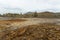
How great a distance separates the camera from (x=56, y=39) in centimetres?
1032

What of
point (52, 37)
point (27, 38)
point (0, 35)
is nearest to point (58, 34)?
point (52, 37)

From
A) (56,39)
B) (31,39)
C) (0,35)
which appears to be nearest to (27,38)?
(31,39)

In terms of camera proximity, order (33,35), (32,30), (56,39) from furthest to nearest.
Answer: (32,30) < (33,35) < (56,39)

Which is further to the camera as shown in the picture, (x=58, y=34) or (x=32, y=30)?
(x=32, y=30)

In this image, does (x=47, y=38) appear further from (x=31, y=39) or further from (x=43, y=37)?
(x=31, y=39)

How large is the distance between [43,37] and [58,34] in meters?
1.16

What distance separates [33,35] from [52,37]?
132 centimetres

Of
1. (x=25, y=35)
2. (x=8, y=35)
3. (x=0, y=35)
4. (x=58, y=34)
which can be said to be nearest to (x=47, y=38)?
(x=58, y=34)

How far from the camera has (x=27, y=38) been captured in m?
10.8

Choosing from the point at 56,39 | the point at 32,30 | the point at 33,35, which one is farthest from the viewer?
the point at 32,30

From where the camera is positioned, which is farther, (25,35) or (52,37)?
(25,35)

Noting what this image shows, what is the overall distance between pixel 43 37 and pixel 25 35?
1411 millimetres

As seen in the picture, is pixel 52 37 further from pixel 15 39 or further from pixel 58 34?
pixel 15 39

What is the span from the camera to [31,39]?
1059cm
